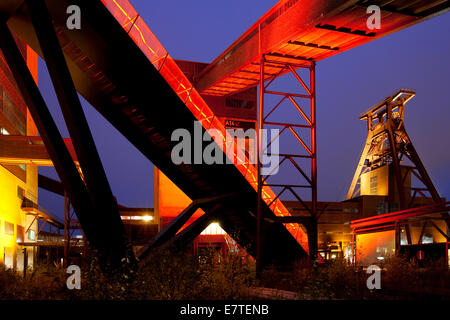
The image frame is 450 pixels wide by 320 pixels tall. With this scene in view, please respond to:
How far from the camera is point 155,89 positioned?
12125 mm

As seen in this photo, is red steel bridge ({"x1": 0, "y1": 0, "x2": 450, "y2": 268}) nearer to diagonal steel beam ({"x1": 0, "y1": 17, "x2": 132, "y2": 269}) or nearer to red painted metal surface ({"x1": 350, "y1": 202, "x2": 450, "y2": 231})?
diagonal steel beam ({"x1": 0, "y1": 17, "x2": 132, "y2": 269})

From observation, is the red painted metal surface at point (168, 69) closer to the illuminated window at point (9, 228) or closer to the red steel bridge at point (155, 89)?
the red steel bridge at point (155, 89)

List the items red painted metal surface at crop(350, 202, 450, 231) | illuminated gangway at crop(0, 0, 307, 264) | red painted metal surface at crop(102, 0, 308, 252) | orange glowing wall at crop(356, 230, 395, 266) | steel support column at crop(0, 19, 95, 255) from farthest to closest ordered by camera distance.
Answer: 1. orange glowing wall at crop(356, 230, 395, 266)
2. red painted metal surface at crop(350, 202, 450, 231)
3. red painted metal surface at crop(102, 0, 308, 252)
4. illuminated gangway at crop(0, 0, 307, 264)
5. steel support column at crop(0, 19, 95, 255)

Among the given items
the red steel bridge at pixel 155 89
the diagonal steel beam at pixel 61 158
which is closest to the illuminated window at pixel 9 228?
the red steel bridge at pixel 155 89

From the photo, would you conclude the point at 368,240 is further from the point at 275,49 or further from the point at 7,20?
the point at 7,20

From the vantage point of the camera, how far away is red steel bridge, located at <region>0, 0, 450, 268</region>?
10.2m

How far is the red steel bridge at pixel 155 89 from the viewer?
1017 cm

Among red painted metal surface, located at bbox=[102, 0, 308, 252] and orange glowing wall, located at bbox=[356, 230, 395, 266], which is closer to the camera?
red painted metal surface, located at bbox=[102, 0, 308, 252]

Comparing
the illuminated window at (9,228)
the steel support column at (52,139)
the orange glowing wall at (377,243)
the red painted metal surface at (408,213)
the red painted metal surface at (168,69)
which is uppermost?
the red painted metal surface at (168,69)

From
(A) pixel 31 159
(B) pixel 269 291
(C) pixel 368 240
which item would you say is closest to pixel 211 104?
(A) pixel 31 159

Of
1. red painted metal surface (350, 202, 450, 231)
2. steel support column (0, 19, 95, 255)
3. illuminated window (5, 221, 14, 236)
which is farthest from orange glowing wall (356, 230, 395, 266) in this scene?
steel support column (0, 19, 95, 255)

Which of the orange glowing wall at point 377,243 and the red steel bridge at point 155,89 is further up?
the red steel bridge at point 155,89

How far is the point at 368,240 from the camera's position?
48.2 m
